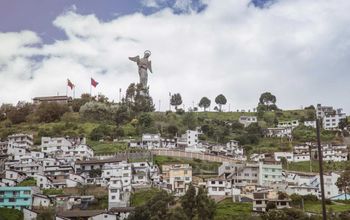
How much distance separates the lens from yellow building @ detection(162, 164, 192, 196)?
60.7 meters

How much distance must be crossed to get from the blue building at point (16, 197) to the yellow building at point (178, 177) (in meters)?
15.8

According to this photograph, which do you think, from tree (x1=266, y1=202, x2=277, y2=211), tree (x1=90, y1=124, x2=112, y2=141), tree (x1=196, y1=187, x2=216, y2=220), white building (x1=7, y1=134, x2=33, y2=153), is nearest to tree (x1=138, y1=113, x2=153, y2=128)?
tree (x1=90, y1=124, x2=112, y2=141)

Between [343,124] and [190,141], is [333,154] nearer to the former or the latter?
[343,124]

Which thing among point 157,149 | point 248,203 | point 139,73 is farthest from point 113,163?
point 139,73

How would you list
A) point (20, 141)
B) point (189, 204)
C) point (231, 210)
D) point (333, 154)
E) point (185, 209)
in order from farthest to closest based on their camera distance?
point (20, 141) < point (333, 154) < point (231, 210) < point (189, 204) < point (185, 209)

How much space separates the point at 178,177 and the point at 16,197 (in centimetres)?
1871

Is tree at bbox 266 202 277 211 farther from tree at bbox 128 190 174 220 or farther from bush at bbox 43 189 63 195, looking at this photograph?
bush at bbox 43 189 63 195

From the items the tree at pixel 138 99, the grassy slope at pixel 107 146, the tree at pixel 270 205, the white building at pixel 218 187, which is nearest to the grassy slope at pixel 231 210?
the tree at pixel 270 205

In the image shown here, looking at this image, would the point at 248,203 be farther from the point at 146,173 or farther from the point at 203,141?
the point at 203,141

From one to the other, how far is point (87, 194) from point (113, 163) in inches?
307

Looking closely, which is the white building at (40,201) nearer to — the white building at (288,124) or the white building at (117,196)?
the white building at (117,196)

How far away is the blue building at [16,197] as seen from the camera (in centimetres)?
5472

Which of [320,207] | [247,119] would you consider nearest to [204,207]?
[320,207]

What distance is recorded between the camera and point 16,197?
5519 cm
